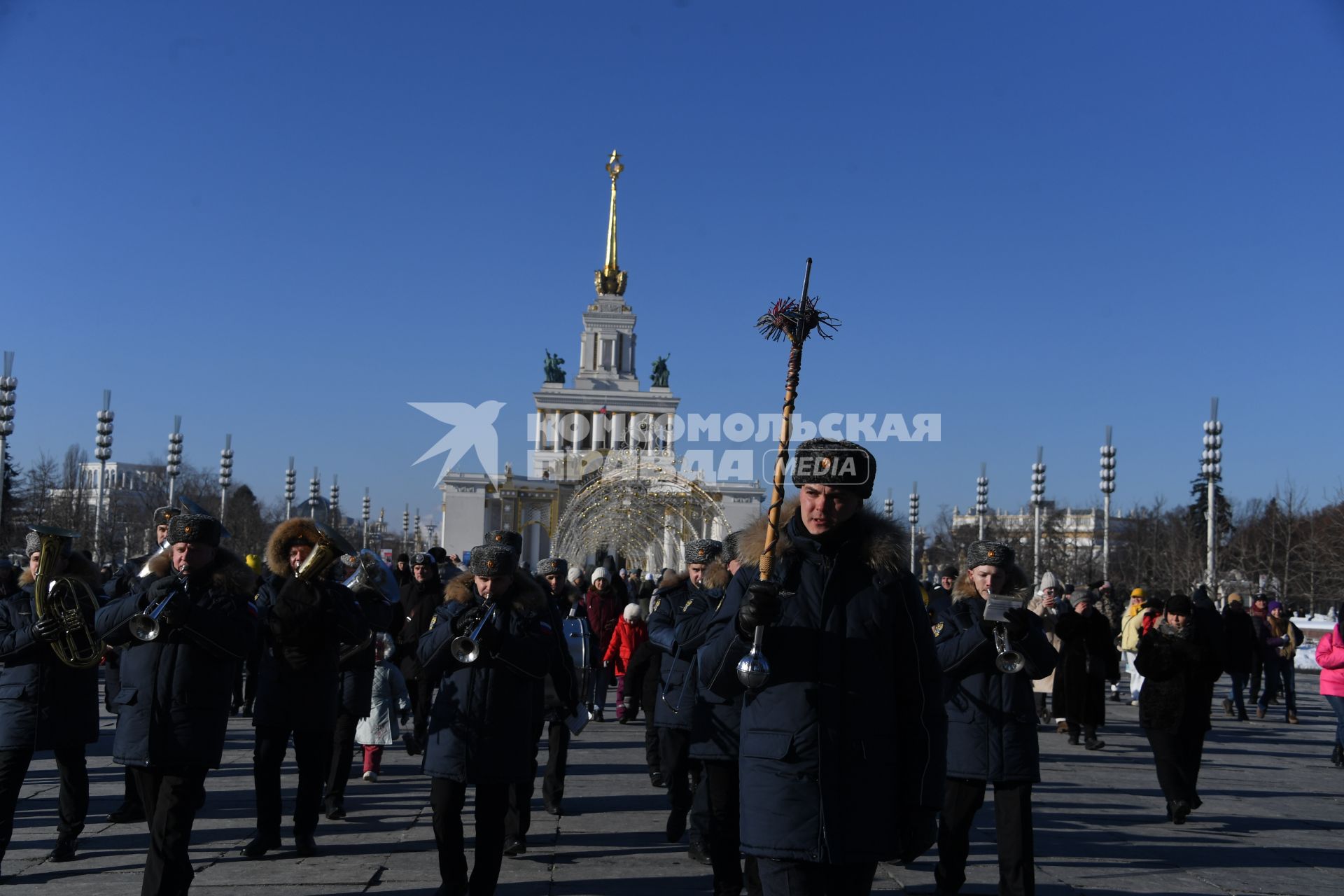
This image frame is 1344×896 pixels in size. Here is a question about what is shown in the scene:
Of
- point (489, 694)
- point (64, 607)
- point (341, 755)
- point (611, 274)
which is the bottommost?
point (341, 755)

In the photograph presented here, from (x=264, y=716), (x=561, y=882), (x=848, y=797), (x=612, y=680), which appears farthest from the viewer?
(x=612, y=680)

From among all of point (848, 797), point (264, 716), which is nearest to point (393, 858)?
point (264, 716)

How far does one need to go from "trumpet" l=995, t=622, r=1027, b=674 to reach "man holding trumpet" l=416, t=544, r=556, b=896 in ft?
7.26

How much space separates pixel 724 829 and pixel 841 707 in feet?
8.97

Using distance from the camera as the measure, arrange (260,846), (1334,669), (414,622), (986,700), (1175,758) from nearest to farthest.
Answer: (986,700)
(260,846)
(1175,758)
(414,622)
(1334,669)

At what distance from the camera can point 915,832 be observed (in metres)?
4.05

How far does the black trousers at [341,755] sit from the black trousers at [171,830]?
282 centimetres

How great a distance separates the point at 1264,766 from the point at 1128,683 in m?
9.93

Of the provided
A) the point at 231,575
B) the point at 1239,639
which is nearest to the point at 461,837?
the point at 231,575

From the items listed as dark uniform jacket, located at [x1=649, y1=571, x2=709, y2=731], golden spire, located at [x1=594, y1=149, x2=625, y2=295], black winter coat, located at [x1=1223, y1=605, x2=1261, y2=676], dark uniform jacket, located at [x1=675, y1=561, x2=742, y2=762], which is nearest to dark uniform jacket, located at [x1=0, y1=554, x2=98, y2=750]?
dark uniform jacket, located at [x1=649, y1=571, x2=709, y2=731]

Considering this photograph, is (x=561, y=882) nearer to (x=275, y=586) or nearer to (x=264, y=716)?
(x=264, y=716)

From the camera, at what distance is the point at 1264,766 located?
1363cm

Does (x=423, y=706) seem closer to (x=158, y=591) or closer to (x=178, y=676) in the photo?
(x=178, y=676)

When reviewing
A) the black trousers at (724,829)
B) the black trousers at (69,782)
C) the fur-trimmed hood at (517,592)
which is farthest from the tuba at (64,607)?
the black trousers at (724,829)
